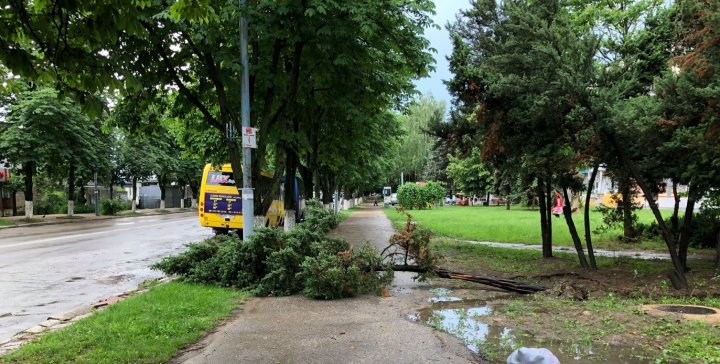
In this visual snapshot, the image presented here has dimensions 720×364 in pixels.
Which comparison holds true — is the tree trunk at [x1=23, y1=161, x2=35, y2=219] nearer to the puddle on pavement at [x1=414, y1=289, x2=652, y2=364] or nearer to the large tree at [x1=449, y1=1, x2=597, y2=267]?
the large tree at [x1=449, y1=1, x2=597, y2=267]

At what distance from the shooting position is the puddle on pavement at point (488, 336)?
17.1 ft

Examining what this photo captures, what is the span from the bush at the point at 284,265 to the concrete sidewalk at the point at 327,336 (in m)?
0.41

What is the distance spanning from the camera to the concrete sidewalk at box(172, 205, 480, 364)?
17.1ft

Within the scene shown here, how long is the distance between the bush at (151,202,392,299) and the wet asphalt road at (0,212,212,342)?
1.64 m

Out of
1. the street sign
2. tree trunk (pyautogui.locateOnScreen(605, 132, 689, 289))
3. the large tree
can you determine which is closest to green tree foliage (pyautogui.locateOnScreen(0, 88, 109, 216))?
the street sign

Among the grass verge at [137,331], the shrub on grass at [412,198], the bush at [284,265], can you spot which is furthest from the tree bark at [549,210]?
the shrub on grass at [412,198]

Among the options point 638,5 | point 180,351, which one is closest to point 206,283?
point 180,351

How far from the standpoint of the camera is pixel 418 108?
62.8 metres

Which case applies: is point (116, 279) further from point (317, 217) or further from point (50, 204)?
point (50, 204)

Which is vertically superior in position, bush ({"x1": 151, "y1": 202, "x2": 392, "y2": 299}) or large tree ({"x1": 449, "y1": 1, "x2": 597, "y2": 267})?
large tree ({"x1": 449, "y1": 1, "x2": 597, "y2": 267})

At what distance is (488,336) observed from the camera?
6.05m

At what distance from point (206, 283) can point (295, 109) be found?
18.7 ft

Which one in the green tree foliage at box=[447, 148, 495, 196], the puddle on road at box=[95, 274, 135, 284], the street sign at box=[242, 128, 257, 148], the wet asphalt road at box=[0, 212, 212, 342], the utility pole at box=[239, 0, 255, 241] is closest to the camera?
the wet asphalt road at box=[0, 212, 212, 342]

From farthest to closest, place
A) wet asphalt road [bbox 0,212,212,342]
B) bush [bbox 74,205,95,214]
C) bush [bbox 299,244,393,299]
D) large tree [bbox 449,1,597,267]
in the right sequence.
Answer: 1. bush [bbox 74,205,95,214]
2. large tree [bbox 449,1,597,267]
3. bush [bbox 299,244,393,299]
4. wet asphalt road [bbox 0,212,212,342]
